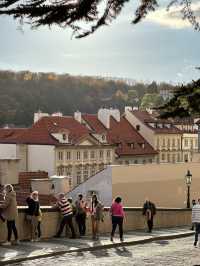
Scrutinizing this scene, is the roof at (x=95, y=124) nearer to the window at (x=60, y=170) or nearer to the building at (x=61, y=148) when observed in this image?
the building at (x=61, y=148)

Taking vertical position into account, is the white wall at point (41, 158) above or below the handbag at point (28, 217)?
above

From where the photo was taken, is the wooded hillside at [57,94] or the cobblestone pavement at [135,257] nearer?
the cobblestone pavement at [135,257]

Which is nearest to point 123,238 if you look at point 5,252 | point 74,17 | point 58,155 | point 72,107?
point 5,252

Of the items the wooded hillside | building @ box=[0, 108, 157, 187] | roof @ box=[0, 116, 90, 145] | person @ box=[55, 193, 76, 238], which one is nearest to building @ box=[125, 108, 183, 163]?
building @ box=[0, 108, 157, 187]

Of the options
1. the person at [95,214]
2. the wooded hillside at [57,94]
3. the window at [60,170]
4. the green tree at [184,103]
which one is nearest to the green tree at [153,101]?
the green tree at [184,103]

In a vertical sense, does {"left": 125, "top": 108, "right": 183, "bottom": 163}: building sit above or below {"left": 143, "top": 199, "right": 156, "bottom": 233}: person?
above

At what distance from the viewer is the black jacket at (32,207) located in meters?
15.4

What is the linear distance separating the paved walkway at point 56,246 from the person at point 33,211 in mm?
337

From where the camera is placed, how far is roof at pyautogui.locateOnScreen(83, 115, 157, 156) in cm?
8450

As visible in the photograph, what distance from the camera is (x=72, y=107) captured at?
6078 inches

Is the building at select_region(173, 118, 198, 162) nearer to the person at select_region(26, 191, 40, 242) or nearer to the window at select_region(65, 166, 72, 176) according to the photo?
the window at select_region(65, 166, 72, 176)

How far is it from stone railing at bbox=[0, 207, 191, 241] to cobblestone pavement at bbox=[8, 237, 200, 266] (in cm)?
185

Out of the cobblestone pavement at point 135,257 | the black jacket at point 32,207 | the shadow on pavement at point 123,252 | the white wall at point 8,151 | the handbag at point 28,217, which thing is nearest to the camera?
the cobblestone pavement at point 135,257

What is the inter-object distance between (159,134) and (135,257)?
78696mm
